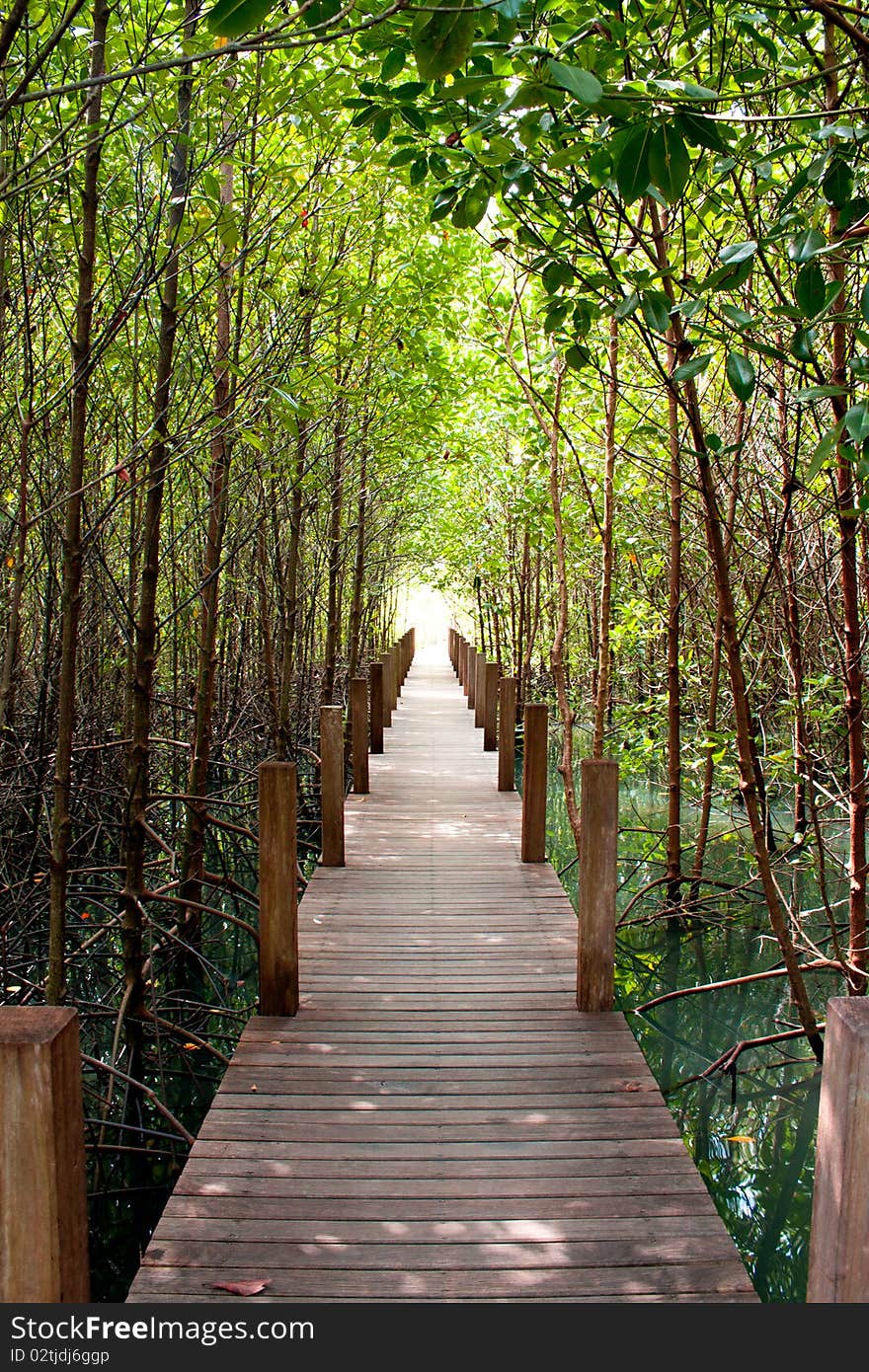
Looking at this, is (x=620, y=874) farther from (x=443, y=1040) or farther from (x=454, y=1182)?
(x=454, y=1182)

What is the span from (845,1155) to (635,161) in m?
1.74

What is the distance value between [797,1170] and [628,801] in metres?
7.26

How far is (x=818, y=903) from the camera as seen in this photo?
8.52 metres

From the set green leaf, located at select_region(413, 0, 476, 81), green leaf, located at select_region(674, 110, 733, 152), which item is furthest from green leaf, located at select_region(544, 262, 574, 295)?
green leaf, located at select_region(413, 0, 476, 81)

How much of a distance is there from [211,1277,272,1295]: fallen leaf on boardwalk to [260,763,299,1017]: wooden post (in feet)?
5.16

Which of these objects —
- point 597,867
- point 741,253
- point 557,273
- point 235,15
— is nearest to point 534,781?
point 597,867

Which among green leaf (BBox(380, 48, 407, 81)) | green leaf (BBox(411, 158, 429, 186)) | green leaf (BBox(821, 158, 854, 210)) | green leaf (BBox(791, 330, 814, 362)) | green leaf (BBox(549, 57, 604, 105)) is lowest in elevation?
green leaf (BBox(791, 330, 814, 362))

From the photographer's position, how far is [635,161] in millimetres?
1819

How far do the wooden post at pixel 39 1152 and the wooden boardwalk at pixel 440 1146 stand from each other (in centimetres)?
102

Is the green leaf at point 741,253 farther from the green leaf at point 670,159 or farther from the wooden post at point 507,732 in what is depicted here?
the wooden post at point 507,732

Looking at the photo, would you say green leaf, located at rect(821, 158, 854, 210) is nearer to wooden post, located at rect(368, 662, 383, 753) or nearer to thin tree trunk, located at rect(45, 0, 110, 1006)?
thin tree trunk, located at rect(45, 0, 110, 1006)

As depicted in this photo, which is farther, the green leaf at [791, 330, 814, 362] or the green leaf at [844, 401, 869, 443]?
the green leaf at [791, 330, 814, 362]

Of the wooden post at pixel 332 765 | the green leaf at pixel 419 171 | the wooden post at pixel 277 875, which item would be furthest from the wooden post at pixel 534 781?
the green leaf at pixel 419 171

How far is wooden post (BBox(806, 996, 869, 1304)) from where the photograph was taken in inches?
63.4
